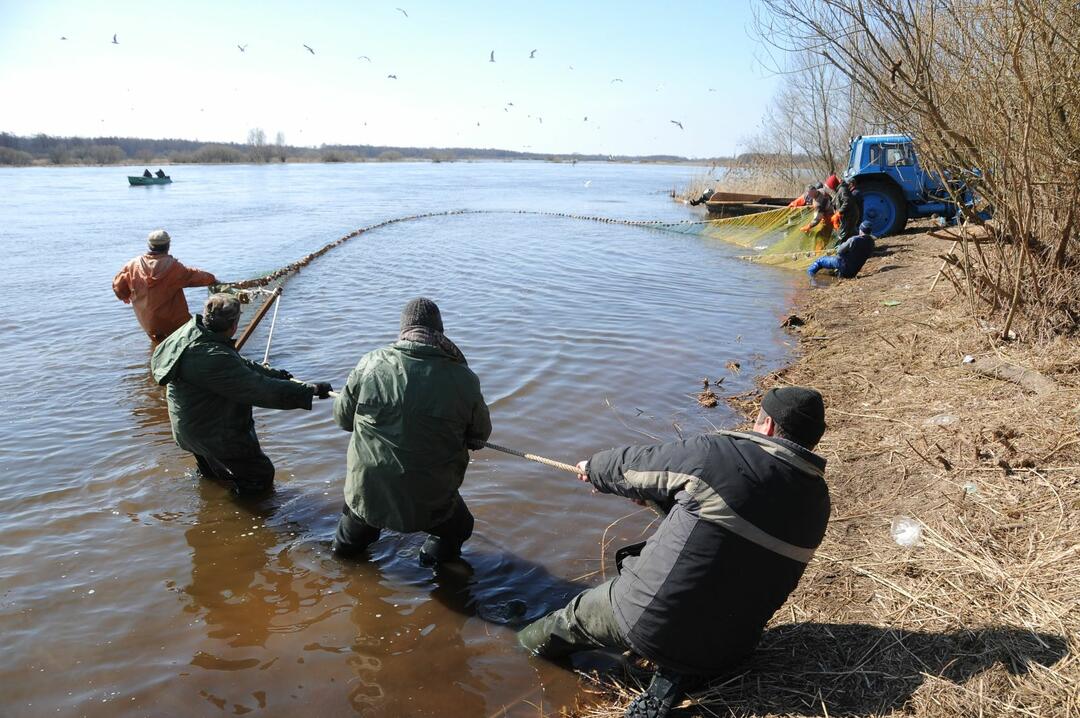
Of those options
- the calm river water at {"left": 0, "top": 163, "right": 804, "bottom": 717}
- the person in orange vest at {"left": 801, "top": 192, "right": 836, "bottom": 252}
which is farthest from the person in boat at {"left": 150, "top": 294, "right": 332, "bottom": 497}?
the person in orange vest at {"left": 801, "top": 192, "right": 836, "bottom": 252}

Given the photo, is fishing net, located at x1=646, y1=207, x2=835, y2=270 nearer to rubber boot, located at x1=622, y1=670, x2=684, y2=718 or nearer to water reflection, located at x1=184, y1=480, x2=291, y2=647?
water reflection, located at x1=184, y1=480, x2=291, y2=647

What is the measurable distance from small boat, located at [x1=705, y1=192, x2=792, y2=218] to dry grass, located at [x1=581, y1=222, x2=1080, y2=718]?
1822 centimetres

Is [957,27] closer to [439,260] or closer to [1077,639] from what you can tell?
[1077,639]

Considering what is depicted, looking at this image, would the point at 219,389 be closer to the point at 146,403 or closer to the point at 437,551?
the point at 437,551

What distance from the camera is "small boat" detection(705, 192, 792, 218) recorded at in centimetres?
2336

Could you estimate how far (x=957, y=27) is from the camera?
20.1 feet

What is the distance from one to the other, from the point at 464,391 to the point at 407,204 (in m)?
32.2

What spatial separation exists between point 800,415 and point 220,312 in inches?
148

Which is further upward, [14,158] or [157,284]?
[14,158]

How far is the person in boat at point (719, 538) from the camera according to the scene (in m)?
2.72

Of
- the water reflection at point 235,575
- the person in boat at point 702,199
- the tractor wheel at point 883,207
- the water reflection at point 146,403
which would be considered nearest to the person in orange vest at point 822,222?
the tractor wheel at point 883,207

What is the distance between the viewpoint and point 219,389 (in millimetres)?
4836

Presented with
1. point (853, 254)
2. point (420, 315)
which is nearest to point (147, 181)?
point (853, 254)

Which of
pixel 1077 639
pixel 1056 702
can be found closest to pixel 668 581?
pixel 1056 702
